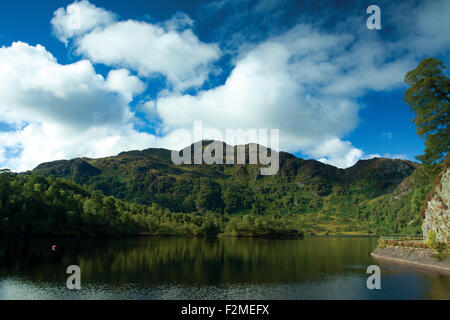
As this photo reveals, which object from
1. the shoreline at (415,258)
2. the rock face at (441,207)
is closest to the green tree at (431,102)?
the rock face at (441,207)

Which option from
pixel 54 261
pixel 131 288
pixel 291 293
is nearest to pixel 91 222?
pixel 54 261

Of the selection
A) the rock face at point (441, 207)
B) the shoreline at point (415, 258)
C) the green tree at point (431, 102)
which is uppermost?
the green tree at point (431, 102)

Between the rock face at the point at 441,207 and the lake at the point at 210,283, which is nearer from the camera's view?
the lake at the point at 210,283

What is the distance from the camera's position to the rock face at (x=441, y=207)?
198ft

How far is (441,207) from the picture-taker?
6231cm

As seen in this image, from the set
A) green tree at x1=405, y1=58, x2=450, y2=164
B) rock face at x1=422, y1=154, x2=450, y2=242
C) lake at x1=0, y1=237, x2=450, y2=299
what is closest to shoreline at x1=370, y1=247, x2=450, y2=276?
lake at x1=0, y1=237, x2=450, y2=299

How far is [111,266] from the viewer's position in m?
57.2

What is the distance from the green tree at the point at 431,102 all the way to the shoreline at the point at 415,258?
21.2 m

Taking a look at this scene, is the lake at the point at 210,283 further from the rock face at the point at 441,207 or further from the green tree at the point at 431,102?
the green tree at the point at 431,102

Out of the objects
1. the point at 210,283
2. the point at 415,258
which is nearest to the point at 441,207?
the point at 415,258

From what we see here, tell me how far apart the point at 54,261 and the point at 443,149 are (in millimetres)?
81930

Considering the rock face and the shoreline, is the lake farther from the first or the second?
the rock face
